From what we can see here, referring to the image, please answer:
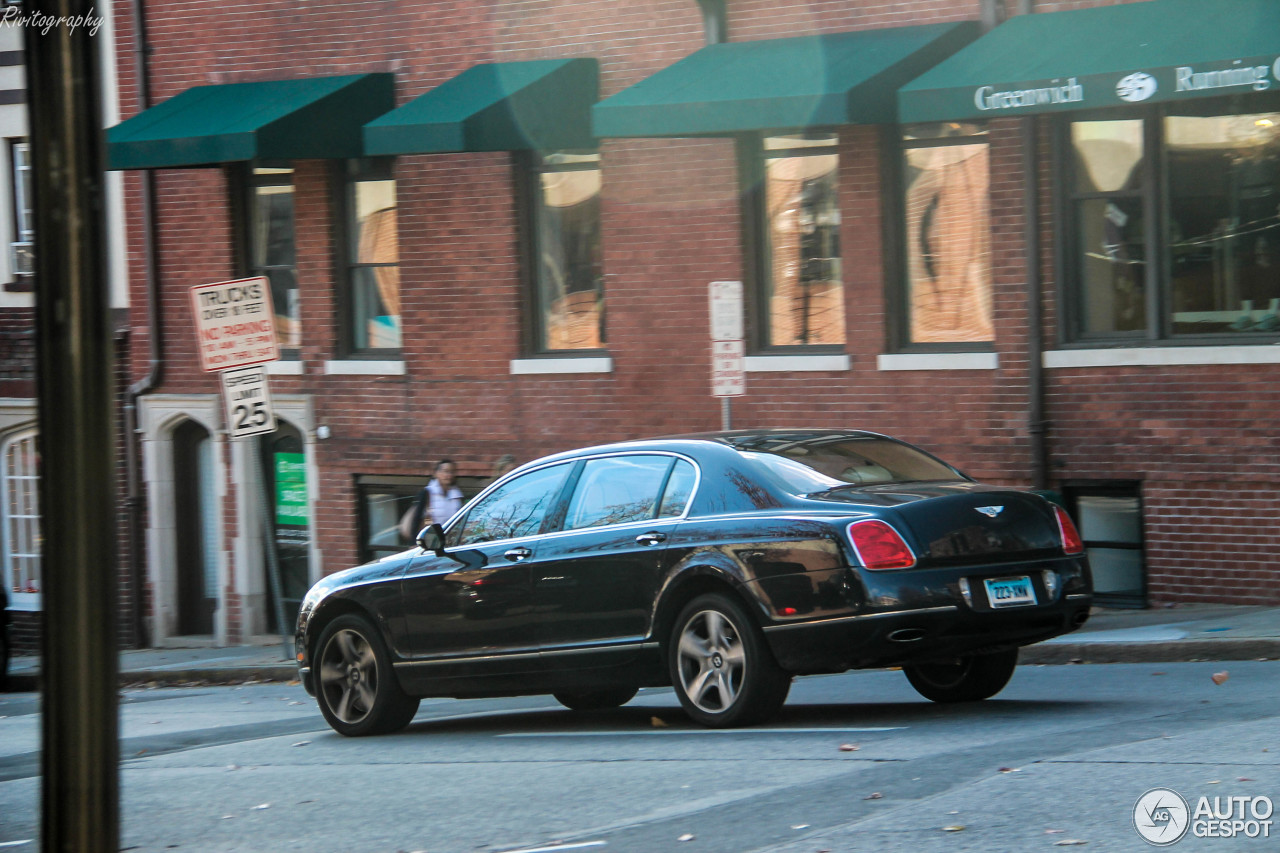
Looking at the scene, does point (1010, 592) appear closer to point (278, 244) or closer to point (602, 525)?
point (602, 525)

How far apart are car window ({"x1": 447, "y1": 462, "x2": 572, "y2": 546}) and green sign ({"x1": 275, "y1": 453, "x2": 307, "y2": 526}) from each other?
10.1m

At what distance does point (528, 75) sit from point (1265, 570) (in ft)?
27.0

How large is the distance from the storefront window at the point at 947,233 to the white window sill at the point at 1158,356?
84cm

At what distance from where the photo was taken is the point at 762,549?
27.8 feet

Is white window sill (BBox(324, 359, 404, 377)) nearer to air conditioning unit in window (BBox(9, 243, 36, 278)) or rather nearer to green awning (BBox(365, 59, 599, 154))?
green awning (BBox(365, 59, 599, 154))

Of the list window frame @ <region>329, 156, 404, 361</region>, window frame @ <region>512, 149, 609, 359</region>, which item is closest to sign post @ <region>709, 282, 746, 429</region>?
window frame @ <region>512, 149, 609, 359</region>

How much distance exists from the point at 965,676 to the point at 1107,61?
18.8ft

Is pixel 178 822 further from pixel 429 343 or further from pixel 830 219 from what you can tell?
pixel 429 343

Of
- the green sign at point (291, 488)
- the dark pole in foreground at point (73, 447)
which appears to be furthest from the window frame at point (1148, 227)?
the dark pole in foreground at point (73, 447)

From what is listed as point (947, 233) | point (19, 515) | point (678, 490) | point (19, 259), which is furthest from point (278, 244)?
point (678, 490)

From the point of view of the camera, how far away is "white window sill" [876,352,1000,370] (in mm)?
14836

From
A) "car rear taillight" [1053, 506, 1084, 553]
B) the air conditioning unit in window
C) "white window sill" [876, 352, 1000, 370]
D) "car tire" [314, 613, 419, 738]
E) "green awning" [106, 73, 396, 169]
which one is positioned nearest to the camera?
"car rear taillight" [1053, 506, 1084, 553]

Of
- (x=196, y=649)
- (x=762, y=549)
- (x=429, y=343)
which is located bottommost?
(x=196, y=649)

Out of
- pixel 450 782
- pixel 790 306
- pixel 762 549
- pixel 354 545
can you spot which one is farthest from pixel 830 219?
pixel 450 782
